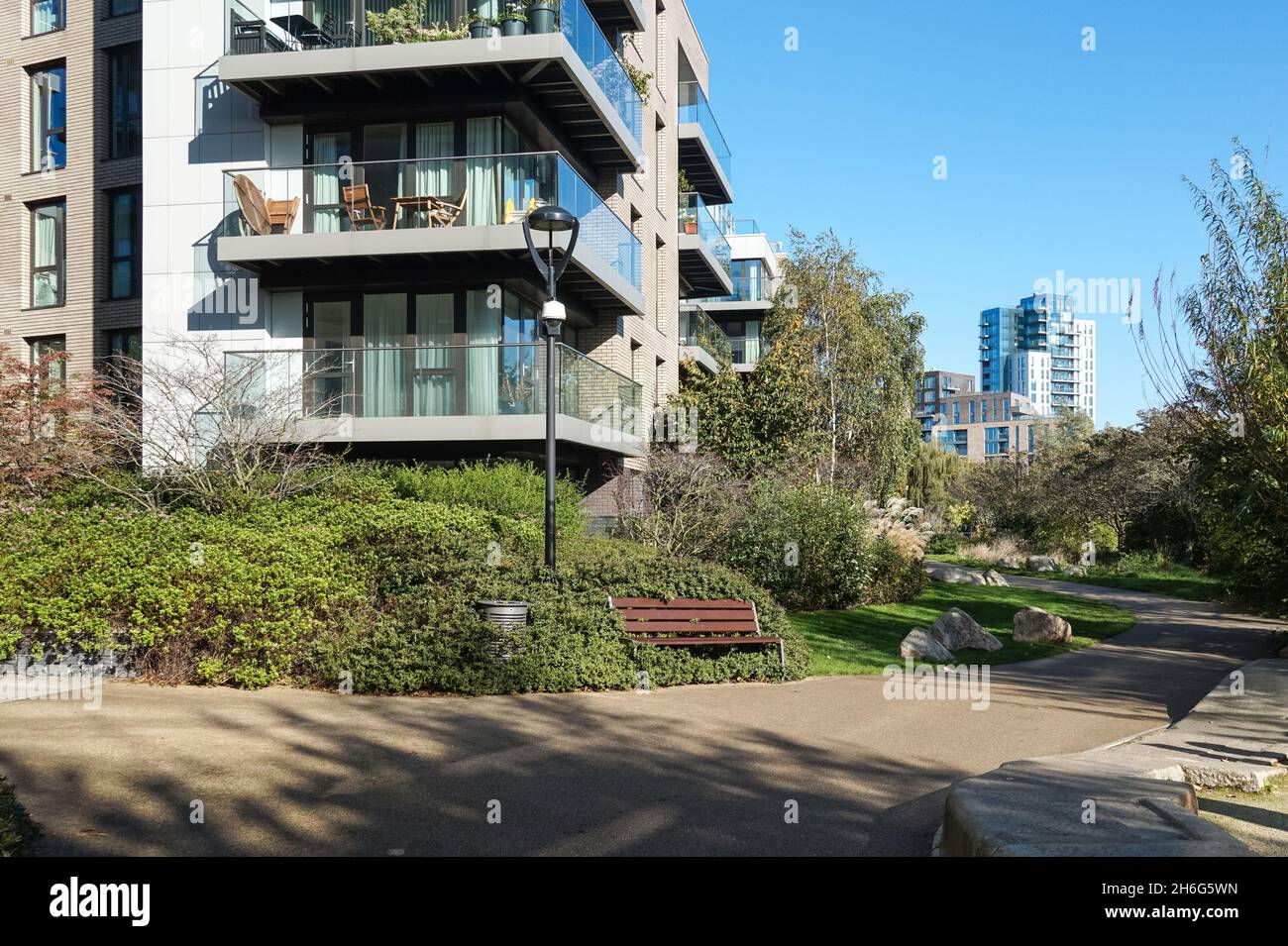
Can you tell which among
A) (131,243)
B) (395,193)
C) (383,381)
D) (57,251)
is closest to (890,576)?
(383,381)

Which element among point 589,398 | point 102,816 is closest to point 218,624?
point 102,816

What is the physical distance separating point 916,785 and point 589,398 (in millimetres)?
12829

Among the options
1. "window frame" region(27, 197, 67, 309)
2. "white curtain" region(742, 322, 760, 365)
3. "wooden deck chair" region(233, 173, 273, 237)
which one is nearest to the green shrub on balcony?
"wooden deck chair" region(233, 173, 273, 237)

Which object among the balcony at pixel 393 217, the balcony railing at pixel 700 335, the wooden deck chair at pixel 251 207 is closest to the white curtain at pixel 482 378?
the balcony at pixel 393 217

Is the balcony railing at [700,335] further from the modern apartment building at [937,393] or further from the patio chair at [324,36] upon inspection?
the modern apartment building at [937,393]

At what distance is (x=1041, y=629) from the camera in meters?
15.4

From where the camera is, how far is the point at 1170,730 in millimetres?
8578

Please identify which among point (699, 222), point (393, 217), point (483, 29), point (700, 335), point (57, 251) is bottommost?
point (700, 335)

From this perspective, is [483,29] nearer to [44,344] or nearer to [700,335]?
[44,344]

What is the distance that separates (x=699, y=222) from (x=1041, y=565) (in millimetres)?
16474

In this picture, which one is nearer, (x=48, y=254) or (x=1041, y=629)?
(x=1041, y=629)

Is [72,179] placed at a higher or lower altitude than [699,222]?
lower

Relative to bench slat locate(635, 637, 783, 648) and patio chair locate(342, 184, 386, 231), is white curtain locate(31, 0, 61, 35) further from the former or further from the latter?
bench slat locate(635, 637, 783, 648)

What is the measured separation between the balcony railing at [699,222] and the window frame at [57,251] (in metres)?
15.3
